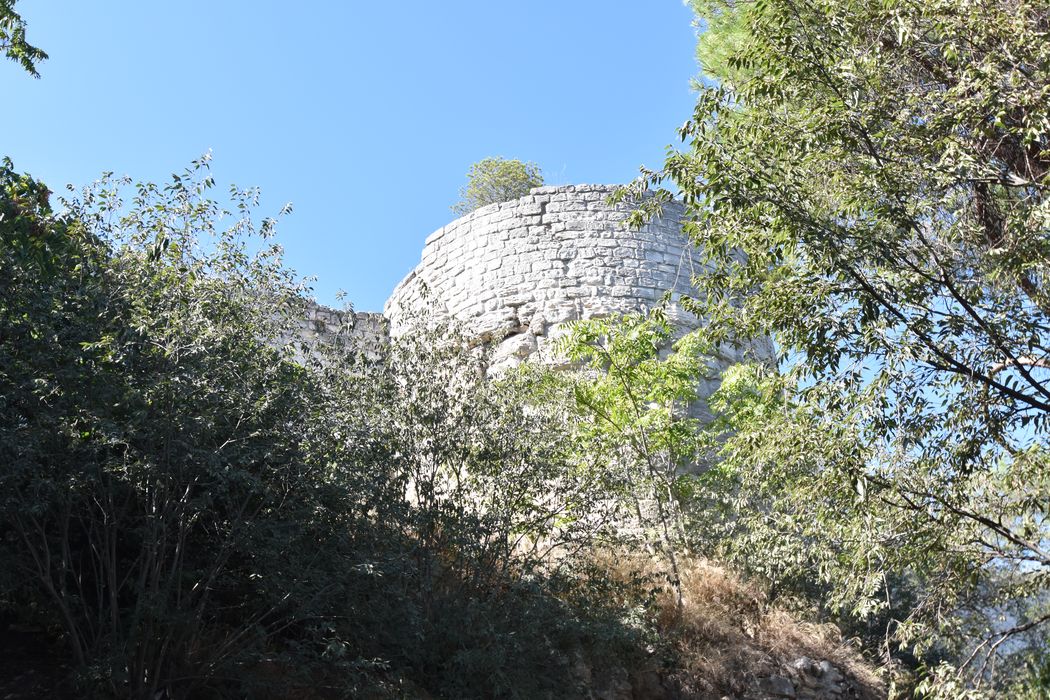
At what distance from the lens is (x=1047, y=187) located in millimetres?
4691

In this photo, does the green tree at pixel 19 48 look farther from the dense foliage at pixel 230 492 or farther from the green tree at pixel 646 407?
the green tree at pixel 646 407

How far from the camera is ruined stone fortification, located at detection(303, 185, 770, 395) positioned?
9836 mm

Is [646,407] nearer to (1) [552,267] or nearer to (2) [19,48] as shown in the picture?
(1) [552,267]

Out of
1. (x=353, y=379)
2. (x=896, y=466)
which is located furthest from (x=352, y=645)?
(x=896, y=466)

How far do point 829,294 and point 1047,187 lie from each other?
1.14m

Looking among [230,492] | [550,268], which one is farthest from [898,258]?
[550,268]

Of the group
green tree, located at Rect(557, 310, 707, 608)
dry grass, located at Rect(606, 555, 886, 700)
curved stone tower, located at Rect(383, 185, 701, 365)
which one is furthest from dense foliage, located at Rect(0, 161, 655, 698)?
curved stone tower, located at Rect(383, 185, 701, 365)

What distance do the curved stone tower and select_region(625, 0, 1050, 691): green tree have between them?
420 cm

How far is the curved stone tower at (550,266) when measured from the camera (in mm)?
9852

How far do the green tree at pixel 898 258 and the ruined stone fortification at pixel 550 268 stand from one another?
419cm

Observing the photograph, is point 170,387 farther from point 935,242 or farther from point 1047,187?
point 1047,187

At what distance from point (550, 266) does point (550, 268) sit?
1.1 inches

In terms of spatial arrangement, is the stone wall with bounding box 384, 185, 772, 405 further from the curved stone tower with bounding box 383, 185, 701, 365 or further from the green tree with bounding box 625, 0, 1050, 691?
the green tree with bounding box 625, 0, 1050, 691

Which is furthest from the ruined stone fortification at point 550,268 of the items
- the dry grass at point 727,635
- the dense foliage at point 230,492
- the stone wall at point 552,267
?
the dense foliage at point 230,492
